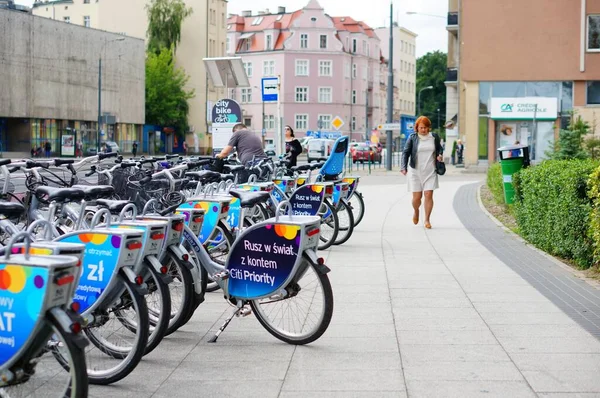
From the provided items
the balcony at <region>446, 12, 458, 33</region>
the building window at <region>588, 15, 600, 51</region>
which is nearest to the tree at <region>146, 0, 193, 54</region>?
the balcony at <region>446, 12, 458, 33</region>

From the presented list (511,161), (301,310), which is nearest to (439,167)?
(511,161)

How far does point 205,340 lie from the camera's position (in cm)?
690

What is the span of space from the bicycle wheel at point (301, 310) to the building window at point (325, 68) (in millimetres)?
101938

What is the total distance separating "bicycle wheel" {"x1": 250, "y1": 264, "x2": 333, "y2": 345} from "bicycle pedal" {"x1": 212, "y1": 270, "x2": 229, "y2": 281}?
0.27 metres

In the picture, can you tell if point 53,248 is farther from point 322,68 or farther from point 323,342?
point 322,68

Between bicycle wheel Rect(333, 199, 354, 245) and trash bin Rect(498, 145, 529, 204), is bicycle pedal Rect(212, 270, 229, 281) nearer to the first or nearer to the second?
bicycle wheel Rect(333, 199, 354, 245)

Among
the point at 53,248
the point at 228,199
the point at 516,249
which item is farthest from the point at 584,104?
the point at 53,248

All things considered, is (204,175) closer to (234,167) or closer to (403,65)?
(234,167)

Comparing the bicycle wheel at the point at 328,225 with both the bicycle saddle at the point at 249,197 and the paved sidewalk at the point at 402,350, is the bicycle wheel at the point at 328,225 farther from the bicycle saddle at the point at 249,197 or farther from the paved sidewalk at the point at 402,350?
the bicycle saddle at the point at 249,197

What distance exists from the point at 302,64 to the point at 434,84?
3114 centimetres

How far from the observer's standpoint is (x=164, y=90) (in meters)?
85.5

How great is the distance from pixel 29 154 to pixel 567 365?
58.7 m

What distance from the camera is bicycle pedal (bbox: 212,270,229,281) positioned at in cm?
689

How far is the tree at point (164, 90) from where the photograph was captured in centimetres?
8519
